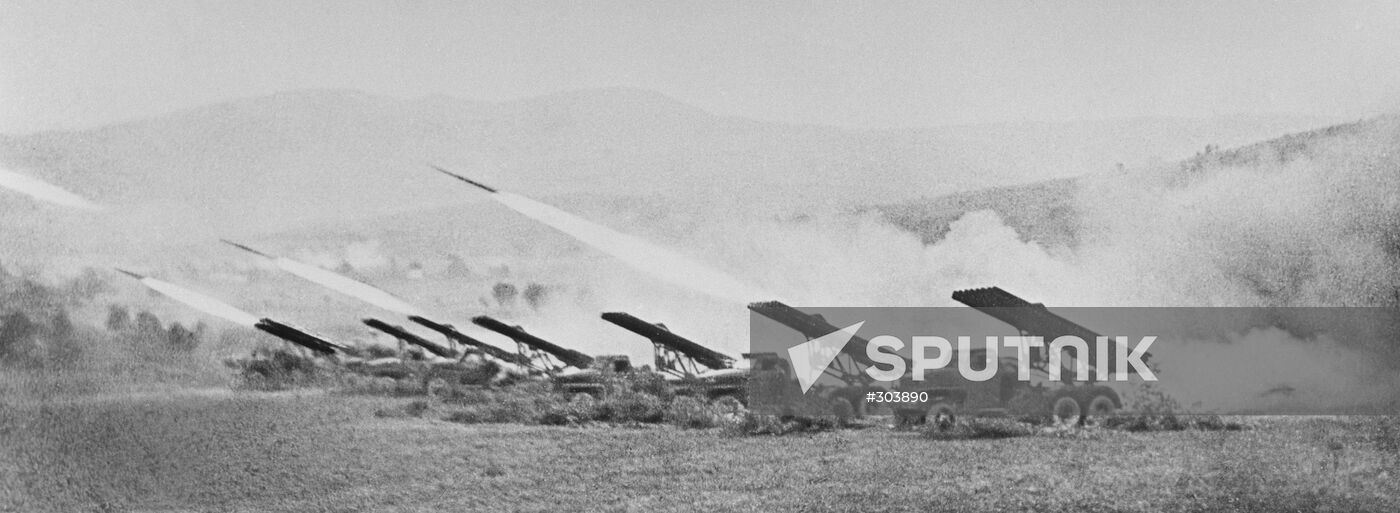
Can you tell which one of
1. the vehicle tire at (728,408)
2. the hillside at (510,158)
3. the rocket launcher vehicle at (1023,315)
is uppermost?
the hillside at (510,158)

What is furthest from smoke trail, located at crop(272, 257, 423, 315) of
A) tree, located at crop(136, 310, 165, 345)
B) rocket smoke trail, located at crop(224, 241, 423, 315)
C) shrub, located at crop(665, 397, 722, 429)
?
shrub, located at crop(665, 397, 722, 429)

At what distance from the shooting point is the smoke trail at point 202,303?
6926mm

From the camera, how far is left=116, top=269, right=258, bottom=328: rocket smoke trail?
6.93m

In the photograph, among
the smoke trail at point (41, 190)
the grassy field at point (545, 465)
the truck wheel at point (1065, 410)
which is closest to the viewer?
the grassy field at point (545, 465)

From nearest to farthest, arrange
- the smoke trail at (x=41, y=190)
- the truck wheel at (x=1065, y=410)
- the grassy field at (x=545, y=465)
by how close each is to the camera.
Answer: the grassy field at (x=545, y=465)
the truck wheel at (x=1065, y=410)
the smoke trail at (x=41, y=190)

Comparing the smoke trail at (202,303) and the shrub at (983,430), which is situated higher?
the smoke trail at (202,303)

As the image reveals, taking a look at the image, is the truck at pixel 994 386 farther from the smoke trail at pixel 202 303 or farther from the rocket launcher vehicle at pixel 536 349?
the smoke trail at pixel 202 303

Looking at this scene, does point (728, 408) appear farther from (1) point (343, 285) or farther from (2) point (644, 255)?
(1) point (343, 285)

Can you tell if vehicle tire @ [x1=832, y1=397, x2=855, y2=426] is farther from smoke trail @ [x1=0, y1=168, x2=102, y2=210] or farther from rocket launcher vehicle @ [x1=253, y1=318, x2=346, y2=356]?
smoke trail @ [x1=0, y1=168, x2=102, y2=210]

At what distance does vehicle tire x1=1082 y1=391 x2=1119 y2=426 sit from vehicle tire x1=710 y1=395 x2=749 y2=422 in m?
1.79

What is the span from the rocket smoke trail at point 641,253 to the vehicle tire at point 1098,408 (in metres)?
1.76

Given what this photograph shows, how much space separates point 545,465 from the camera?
6.86 m

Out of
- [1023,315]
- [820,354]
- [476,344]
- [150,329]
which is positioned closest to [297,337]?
[150,329]

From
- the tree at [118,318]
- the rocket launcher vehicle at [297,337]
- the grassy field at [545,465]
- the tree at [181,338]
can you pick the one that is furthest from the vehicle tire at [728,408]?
the tree at [118,318]
